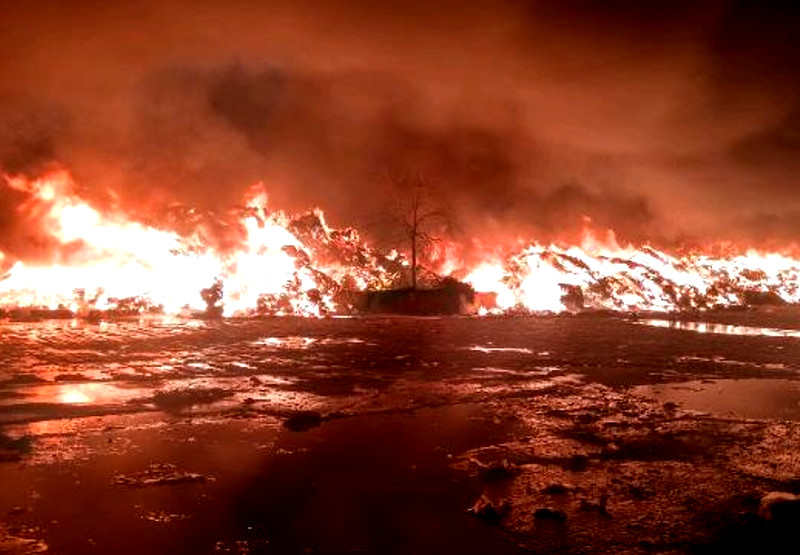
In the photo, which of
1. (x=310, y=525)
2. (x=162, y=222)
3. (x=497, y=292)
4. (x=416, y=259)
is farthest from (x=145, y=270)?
(x=310, y=525)

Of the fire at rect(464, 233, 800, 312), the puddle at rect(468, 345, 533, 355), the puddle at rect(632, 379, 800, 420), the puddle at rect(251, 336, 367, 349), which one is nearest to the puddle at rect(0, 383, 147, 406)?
the puddle at rect(251, 336, 367, 349)

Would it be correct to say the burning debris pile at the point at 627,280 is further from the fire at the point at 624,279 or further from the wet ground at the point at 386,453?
the wet ground at the point at 386,453

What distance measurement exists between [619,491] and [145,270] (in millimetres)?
28701

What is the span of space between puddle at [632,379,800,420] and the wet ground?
8 centimetres

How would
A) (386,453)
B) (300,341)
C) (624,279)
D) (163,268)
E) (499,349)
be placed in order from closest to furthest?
(386,453) < (499,349) < (300,341) < (163,268) < (624,279)

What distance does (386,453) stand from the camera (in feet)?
24.1

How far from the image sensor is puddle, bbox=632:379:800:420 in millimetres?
10125

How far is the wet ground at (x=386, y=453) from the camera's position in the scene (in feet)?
16.4

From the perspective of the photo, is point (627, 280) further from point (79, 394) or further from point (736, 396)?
point (79, 394)

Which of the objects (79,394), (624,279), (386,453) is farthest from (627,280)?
(386,453)

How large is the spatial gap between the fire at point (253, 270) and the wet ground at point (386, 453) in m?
14.7

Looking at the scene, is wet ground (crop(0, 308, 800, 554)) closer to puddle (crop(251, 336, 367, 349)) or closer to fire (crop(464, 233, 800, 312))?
puddle (crop(251, 336, 367, 349))

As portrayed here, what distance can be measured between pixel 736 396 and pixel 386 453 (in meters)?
7.50

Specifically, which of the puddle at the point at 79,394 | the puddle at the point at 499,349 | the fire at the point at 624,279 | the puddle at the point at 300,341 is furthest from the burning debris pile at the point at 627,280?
the puddle at the point at 79,394
